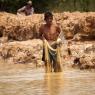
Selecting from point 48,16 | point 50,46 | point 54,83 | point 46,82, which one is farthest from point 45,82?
point 48,16

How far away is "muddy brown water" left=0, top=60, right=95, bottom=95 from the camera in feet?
32.4

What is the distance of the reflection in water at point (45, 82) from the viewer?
9867 millimetres

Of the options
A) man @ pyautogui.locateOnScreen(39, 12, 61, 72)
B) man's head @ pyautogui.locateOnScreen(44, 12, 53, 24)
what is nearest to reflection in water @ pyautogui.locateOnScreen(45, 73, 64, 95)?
man @ pyautogui.locateOnScreen(39, 12, 61, 72)

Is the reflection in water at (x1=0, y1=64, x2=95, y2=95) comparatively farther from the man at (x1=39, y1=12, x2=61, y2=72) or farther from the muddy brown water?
the man at (x1=39, y1=12, x2=61, y2=72)

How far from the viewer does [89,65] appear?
13.9 m

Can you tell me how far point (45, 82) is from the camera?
37.6 feet

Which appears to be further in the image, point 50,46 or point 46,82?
point 50,46

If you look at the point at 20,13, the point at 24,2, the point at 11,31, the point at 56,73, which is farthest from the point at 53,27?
the point at 24,2

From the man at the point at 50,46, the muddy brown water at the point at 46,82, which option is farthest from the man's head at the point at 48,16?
the muddy brown water at the point at 46,82

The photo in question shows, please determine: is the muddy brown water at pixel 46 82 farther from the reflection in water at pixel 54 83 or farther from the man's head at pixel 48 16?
the man's head at pixel 48 16

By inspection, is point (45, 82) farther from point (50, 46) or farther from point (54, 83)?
point (50, 46)

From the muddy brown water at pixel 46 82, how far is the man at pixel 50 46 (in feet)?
0.88

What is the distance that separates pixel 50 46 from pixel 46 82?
163cm

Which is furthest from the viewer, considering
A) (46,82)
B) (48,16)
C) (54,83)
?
(48,16)
